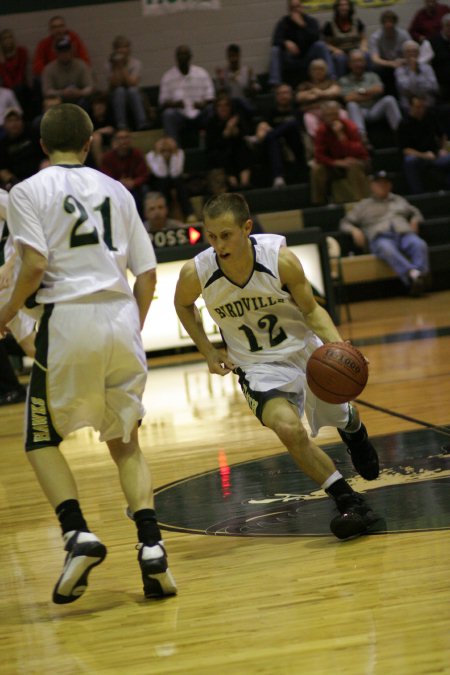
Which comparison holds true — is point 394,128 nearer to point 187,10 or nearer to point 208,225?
point 187,10

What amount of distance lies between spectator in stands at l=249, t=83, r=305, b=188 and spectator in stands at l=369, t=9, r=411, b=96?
167 cm

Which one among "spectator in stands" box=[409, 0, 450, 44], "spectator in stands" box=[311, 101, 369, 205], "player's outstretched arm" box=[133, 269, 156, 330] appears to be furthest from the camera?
"spectator in stands" box=[409, 0, 450, 44]

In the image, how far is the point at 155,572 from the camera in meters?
3.93

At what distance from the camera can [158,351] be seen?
11422mm

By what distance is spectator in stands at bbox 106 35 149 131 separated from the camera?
15.5 metres

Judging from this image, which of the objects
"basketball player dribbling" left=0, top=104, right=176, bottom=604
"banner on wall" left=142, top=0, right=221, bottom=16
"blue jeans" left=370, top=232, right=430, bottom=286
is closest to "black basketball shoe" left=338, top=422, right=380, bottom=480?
"basketball player dribbling" left=0, top=104, right=176, bottom=604

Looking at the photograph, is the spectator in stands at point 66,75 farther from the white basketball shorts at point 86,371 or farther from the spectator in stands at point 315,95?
the white basketball shorts at point 86,371

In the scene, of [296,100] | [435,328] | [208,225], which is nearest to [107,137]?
[296,100]

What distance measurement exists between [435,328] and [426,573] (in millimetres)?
7400

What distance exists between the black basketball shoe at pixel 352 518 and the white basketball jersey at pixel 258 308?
714mm

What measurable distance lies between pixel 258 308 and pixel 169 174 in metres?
9.49

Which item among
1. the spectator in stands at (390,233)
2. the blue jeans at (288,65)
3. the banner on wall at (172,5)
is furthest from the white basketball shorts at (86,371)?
the banner on wall at (172,5)

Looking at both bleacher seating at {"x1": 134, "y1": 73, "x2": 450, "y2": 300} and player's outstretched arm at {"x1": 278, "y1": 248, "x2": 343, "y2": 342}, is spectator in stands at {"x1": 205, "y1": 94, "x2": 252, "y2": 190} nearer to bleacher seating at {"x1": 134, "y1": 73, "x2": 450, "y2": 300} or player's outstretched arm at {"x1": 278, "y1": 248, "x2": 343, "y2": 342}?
bleacher seating at {"x1": 134, "y1": 73, "x2": 450, "y2": 300}

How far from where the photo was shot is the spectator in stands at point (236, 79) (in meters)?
15.9
